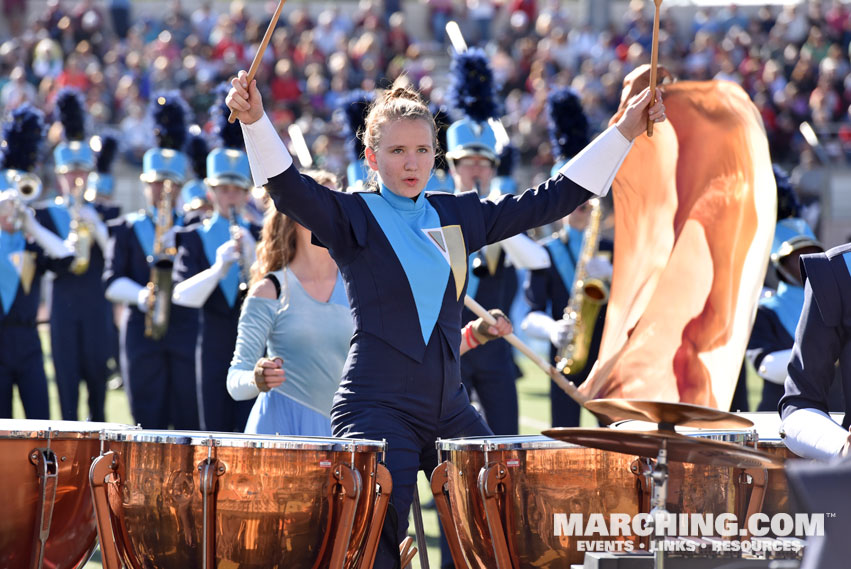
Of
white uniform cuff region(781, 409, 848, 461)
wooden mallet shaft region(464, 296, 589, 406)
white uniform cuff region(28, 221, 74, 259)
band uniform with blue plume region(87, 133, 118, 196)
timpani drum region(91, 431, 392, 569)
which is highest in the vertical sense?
band uniform with blue plume region(87, 133, 118, 196)

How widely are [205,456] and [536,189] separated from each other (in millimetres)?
1211

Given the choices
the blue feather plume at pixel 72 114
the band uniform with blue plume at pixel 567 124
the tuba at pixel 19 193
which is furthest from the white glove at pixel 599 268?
the blue feather plume at pixel 72 114

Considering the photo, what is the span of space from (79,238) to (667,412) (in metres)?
6.12

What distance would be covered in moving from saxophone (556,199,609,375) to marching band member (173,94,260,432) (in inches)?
64.0

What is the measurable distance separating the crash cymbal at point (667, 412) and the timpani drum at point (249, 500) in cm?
64

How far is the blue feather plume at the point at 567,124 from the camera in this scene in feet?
23.6

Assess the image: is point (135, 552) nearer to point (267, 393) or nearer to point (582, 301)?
point (267, 393)

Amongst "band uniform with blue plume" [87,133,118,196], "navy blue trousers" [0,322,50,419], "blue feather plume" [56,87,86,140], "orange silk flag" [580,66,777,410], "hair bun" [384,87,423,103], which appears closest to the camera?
"hair bun" [384,87,423,103]

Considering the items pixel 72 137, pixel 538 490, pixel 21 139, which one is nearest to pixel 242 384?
pixel 538 490

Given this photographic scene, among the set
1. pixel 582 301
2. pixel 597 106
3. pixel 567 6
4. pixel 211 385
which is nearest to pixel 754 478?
pixel 582 301

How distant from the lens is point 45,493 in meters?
3.54

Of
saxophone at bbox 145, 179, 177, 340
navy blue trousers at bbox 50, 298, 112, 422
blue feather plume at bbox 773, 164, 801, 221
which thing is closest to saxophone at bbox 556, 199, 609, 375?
blue feather plume at bbox 773, 164, 801, 221

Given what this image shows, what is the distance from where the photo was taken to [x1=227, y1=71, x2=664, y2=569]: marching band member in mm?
3338

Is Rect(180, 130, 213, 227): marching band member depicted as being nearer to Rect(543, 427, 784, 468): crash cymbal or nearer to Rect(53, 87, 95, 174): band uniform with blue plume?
Rect(53, 87, 95, 174): band uniform with blue plume
